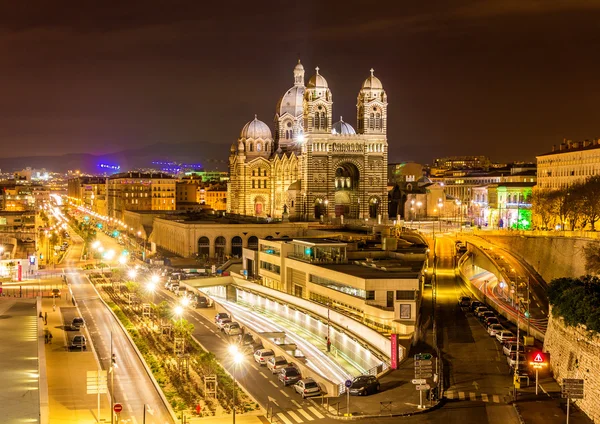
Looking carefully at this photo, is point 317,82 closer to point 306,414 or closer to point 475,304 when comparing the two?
point 475,304

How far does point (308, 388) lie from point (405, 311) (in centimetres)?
1374

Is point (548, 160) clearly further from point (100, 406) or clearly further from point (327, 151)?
point (100, 406)

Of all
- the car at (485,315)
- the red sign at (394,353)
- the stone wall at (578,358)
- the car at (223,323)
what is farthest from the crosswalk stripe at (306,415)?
the car at (485,315)

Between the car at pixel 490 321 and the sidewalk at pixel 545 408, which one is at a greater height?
the car at pixel 490 321

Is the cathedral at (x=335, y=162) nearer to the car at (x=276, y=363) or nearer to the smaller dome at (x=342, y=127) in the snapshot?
the smaller dome at (x=342, y=127)

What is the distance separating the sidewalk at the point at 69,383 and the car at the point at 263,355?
31.5 ft

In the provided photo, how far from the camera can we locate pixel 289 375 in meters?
42.9

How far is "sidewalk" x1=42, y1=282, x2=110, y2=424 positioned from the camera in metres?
38.1

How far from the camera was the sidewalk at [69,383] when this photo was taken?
3812cm

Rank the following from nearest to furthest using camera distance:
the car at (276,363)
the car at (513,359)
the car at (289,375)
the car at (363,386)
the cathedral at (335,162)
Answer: the car at (363,386), the car at (289,375), the car at (513,359), the car at (276,363), the cathedral at (335,162)

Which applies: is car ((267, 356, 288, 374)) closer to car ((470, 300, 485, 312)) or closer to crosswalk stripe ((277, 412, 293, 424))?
crosswalk stripe ((277, 412, 293, 424))

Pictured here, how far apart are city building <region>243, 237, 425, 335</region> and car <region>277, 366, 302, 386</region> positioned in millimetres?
8960

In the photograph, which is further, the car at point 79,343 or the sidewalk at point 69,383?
the car at point 79,343

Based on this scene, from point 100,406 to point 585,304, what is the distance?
24320 millimetres
